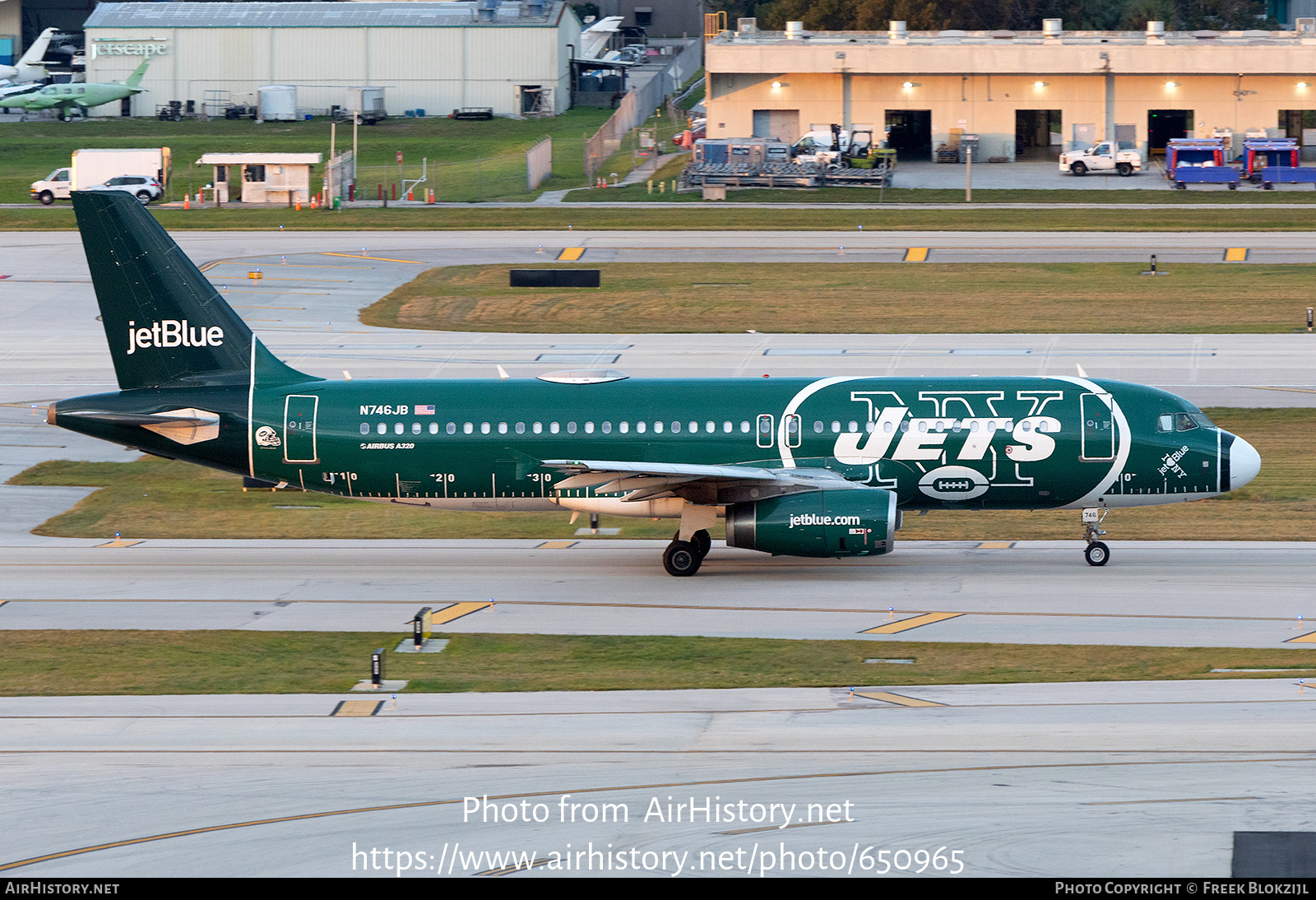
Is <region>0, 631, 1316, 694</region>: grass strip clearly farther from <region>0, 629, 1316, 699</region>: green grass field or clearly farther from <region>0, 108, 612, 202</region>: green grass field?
<region>0, 108, 612, 202</region>: green grass field

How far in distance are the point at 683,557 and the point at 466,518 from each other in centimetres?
877

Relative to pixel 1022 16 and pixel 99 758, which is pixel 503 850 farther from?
pixel 1022 16

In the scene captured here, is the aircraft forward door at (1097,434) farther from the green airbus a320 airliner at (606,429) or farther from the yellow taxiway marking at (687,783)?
the yellow taxiway marking at (687,783)

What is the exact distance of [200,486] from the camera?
4572 cm

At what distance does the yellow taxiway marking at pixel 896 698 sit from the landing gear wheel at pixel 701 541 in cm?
936

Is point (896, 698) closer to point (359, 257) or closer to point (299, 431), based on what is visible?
point (299, 431)

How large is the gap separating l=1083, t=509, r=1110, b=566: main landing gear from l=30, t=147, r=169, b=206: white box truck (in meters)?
76.4

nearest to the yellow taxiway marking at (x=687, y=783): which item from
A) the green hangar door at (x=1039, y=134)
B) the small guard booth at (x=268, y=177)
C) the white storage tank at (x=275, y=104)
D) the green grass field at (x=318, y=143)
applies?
the small guard booth at (x=268, y=177)

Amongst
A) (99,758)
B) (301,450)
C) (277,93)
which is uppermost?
(277,93)

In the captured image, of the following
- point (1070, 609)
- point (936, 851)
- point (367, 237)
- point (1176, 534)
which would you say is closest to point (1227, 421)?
point (1176, 534)

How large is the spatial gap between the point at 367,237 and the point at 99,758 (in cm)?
6391

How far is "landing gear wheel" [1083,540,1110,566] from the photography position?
3612cm

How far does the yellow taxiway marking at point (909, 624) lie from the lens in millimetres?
31297

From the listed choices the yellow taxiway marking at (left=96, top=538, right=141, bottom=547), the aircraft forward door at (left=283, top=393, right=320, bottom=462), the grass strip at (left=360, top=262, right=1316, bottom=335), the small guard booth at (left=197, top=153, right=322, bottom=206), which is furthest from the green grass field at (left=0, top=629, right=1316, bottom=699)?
the small guard booth at (left=197, top=153, right=322, bottom=206)
